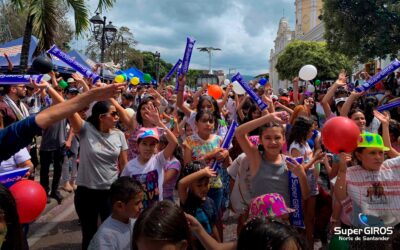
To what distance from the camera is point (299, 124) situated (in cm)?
432

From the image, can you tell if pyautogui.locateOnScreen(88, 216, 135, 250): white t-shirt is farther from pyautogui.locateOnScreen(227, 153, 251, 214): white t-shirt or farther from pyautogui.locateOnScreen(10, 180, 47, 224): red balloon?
pyautogui.locateOnScreen(227, 153, 251, 214): white t-shirt

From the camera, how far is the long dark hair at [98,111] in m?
3.74

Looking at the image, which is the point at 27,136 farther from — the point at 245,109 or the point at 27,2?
the point at 27,2

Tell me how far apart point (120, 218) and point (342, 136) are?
1.79m

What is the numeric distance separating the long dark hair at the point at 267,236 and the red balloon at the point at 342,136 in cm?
132

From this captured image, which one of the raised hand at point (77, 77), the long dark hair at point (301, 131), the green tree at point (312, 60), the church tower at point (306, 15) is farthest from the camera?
the church tower at point (306, 15)

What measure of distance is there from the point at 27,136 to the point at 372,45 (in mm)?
20983

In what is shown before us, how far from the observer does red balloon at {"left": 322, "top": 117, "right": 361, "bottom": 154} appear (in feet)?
9.61

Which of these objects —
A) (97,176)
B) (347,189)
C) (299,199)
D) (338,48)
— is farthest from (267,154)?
(338,48)

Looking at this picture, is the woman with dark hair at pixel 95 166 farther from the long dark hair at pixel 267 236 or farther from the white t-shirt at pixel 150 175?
the long dark hair at pixel 267 236

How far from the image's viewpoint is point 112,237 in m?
2.58

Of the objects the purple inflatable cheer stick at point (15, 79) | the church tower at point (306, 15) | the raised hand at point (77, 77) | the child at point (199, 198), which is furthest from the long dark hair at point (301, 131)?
the church tower at point (306, 15)

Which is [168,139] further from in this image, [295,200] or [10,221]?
[10,221]

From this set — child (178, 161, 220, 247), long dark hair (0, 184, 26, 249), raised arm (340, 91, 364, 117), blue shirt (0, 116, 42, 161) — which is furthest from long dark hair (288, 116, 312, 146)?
long dark hair (0, 184, 26, 249)
